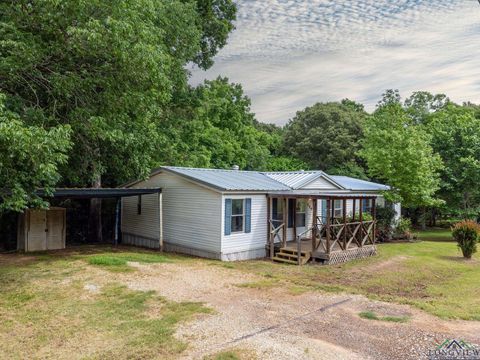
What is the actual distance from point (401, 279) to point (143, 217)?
11524 millimetres

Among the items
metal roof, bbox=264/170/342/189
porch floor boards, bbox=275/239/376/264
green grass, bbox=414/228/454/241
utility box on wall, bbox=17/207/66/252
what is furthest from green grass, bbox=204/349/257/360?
green grass, bbox=414/228/454/241

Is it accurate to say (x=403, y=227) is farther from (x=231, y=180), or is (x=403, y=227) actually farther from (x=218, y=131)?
(x=218, y=131)

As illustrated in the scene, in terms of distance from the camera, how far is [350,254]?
15383 millimetres

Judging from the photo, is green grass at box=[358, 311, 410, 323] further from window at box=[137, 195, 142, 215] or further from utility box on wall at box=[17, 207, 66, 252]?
utility box on wall at box=[17, 207, 66, 252]

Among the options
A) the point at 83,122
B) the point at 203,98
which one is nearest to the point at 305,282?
the point at 83,122

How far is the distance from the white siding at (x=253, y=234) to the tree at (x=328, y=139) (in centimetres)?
1832

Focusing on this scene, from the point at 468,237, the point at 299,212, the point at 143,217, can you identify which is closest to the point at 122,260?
the point at 143,217

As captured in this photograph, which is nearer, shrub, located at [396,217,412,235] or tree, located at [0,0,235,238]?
tree, located at [0,0,235,238]

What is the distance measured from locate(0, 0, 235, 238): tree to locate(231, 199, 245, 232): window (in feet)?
13.2

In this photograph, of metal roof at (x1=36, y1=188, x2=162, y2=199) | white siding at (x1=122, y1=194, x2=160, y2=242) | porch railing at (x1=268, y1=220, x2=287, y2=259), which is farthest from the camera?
white siding at (x1=122, y1=194, x2=160, y2=242)

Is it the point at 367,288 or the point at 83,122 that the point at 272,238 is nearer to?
the point at 367,288

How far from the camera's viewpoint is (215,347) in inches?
243

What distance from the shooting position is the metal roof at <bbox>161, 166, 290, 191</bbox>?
14.7 meters

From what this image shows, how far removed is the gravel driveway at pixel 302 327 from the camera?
6.05 m
